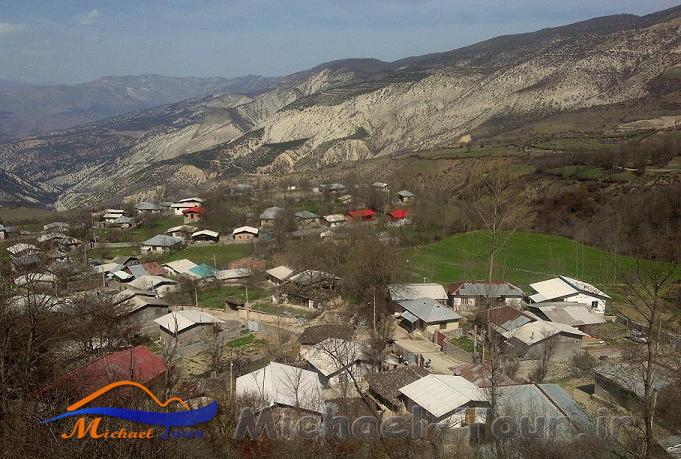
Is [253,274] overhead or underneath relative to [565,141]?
underneath

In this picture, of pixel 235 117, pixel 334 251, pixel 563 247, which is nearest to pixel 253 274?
pixel 334 251

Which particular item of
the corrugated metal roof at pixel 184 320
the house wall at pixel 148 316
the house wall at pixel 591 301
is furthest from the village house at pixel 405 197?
the corrugated metal roof at pixel 184 320

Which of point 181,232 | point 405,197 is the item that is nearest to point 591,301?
point 405,197

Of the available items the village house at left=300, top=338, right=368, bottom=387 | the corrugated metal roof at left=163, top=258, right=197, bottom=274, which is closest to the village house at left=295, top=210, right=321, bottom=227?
the corrugated metal roof at left=163, top=258, right=197, bottom=274

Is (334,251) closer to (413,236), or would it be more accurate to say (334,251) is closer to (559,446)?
(413,236)

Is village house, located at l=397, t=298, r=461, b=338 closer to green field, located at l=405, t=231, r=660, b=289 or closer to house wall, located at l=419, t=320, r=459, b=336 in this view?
house wall, located at l=419, t=320, r=459, b=336
